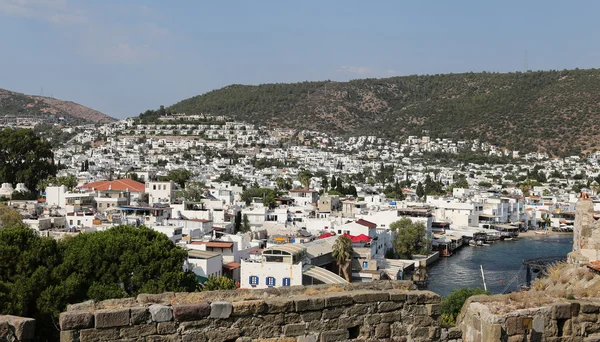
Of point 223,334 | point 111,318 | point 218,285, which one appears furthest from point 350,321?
point 218,285

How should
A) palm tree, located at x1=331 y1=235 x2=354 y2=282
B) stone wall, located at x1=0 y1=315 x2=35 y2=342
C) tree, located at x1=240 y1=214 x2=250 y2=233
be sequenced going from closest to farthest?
1. stone wall, located at x1=0 y1=315 x2=35 y2=342
2. palm tree, located at x1=331 y1=235 x2=354 y2=282
3. tree, located at x1=240 y1=214 x2=250 y2=233

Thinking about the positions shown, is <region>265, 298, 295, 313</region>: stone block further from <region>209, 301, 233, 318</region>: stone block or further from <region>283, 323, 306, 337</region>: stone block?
<region>209, 301, 233, 318</region>: stone block

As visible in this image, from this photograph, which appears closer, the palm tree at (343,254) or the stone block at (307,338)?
the stone block at (307,338)

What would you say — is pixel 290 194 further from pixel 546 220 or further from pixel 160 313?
pixel 160 313

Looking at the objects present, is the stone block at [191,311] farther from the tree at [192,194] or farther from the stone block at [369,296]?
the tree at [192,194]

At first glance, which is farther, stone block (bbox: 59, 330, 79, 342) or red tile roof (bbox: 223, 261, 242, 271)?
red tile roof (bbox: 223, 261, 242, 271)

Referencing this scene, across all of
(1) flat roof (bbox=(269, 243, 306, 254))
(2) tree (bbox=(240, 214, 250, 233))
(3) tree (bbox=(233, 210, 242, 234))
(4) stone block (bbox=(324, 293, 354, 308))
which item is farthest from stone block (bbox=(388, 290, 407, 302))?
(3) tree (bbox=(233, 210, 242, 234))

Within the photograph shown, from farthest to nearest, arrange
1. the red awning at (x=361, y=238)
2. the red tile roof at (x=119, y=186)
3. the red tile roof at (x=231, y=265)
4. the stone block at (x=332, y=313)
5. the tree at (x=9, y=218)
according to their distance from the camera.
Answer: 1. the red tile roof at (x=119, y=186)
2. the red awning at (x=361, y=238)
3. the tree at (x=9, y=218)
4. the red tile roof at (x=231, y=265)
5. the stone block at (x=332, y=313)

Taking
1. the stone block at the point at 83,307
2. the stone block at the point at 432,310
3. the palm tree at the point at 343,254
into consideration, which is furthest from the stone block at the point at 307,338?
the palm tree at the point at 343,254
